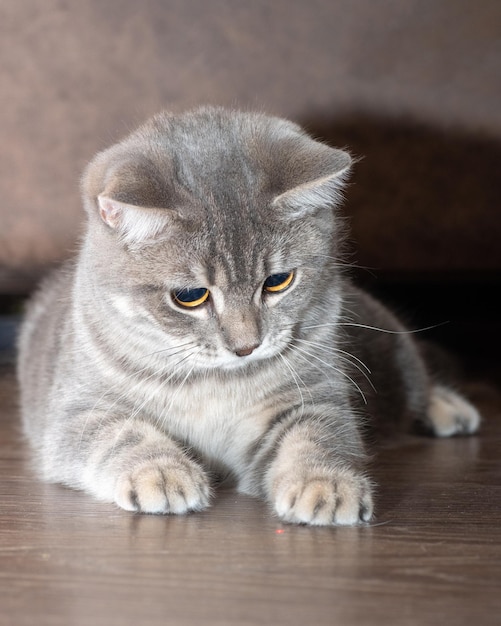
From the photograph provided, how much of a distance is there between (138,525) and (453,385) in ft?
4.58

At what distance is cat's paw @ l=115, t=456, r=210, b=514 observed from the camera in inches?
62.2

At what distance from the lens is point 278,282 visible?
1.74 meters

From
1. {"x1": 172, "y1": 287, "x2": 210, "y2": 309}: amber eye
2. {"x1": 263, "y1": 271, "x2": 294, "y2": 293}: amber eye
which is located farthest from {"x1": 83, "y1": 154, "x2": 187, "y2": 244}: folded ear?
{"x1": 263, "y1": 271, "x2": 294, "y2": 293}: amber eye

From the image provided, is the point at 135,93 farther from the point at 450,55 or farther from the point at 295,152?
the point at 295,152

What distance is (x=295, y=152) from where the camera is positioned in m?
1.75

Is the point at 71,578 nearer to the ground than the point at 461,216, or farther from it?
nearer to the ground

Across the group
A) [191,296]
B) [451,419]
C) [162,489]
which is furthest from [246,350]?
[451,419]

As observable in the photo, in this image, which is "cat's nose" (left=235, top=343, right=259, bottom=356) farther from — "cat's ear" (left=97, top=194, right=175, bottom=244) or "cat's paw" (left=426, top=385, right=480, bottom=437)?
"cat's paw" (left=426, top=385, right=480, bottom=437)

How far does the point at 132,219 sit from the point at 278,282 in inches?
11.7

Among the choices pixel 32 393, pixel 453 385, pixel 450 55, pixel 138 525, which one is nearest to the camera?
pixel 138 525

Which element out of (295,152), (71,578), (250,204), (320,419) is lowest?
(71,578)

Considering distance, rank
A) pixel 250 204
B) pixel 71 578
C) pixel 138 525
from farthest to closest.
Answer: pixel 250 204 → pixel 138 525 → pixel 71 578

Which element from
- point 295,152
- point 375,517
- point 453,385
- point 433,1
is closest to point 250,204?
point 295,152

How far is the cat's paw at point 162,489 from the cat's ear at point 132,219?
0.40 m
